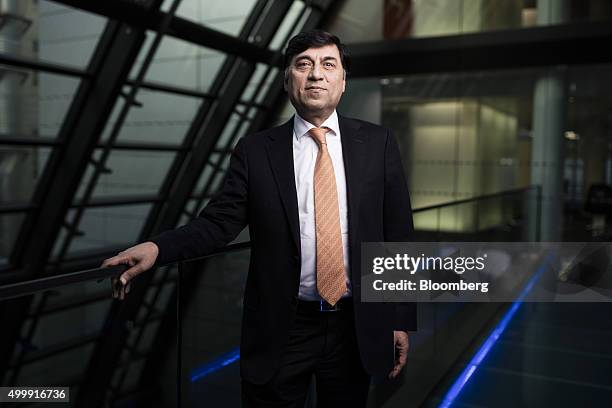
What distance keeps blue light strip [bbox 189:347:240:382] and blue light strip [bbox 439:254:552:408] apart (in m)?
1.64

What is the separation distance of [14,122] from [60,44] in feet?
3.17

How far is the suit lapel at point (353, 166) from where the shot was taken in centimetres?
162

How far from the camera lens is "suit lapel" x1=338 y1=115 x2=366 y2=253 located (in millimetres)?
1621

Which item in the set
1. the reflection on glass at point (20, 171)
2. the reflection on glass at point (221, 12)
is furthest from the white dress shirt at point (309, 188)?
the reflection on glass at point (221, 12)

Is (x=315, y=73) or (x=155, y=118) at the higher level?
(x=155, y=118)

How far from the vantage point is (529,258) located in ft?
18.5

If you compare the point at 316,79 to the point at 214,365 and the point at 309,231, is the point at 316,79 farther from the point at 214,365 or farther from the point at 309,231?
the point at 214,365

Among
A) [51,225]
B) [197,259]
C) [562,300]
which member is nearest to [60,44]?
[51,225]

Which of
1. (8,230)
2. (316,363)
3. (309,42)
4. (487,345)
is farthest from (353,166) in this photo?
(8,230)

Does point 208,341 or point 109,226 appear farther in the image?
point 109,226

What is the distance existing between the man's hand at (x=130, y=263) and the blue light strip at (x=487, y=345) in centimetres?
231

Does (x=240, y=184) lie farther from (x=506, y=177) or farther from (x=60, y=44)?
(x=506, y=177)

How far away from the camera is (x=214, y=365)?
1.98 meters

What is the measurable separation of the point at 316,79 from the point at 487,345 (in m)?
3.06
